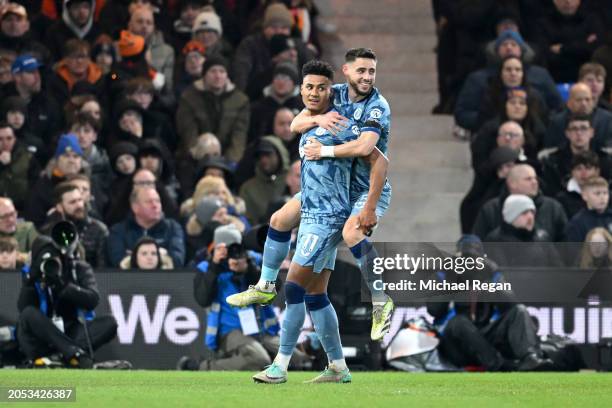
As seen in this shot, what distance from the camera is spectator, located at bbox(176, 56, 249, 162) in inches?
784

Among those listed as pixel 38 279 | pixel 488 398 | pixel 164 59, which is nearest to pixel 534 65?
pixel 164 59

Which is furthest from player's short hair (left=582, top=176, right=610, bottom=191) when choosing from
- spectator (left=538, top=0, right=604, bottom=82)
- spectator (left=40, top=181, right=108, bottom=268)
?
spectator (left=40, top=181, right=108, bottom=268)

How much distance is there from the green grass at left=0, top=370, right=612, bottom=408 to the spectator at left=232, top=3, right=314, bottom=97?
20.9 feet

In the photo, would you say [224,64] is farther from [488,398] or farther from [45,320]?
[488,398]

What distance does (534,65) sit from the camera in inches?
816

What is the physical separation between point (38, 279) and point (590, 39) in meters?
8.66

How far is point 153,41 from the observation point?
2108 cm

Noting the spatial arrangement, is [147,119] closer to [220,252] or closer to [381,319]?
[220,252]

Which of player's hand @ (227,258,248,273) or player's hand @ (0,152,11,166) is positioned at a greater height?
player's hand @ (0,152,11,166)

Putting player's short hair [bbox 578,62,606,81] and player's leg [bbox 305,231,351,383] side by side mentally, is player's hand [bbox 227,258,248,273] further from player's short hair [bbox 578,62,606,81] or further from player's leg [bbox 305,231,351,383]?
player's short hair [bbox 578,62,606,81]

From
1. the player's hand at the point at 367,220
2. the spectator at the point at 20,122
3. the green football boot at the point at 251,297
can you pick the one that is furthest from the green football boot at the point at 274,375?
the spectator at the point at 20,122

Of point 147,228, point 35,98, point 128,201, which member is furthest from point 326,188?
point 35,98

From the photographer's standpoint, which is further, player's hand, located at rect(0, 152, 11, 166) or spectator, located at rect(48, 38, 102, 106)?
spectator, located at rect(48, 38, 102, 106)

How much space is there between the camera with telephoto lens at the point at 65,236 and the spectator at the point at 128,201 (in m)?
2.84
